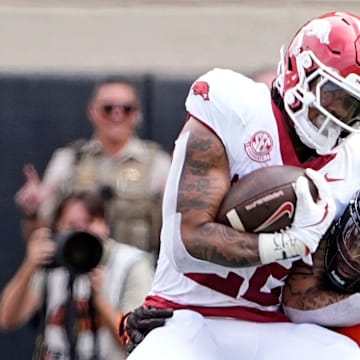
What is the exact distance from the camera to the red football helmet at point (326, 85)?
4.14 m

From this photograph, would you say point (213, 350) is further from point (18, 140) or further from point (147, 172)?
point (18, 140)

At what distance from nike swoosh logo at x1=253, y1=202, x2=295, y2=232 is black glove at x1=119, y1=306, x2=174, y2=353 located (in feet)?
1.26

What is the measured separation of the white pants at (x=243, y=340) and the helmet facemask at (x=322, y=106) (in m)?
0.49

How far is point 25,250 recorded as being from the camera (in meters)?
6.64

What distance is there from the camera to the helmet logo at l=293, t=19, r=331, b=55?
419 cm

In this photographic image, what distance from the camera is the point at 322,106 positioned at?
13.6 ft

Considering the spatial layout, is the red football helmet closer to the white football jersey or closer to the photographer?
the white football jersey

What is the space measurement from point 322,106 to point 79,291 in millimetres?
1462

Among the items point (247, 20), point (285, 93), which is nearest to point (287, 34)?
point (247, 20)

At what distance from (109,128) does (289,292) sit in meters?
1.97

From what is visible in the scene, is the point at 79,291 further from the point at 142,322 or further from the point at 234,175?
the point at 234,175

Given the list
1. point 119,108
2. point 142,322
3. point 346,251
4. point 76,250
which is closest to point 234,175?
point 346,251

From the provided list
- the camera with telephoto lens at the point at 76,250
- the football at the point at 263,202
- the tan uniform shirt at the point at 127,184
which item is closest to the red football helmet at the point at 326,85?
the football at the point at 263,202

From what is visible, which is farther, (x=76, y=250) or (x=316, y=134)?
(x=76, y=250)
